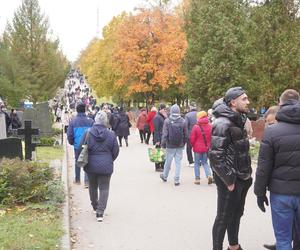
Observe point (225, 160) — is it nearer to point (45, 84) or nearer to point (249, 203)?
point (249, 203)

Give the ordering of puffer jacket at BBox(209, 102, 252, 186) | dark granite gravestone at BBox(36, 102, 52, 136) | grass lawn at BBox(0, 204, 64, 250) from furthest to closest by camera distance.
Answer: dark granite gravestone at BBox(36, 102, 52, 136), grass lawn at BBox(0, 204, 64, 250), puffer jacket at BBox(209, 102, 252, 186)

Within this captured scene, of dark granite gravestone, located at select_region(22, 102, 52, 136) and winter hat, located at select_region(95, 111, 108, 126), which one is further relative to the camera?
dark granite gravestone, located at select_region(22, 102, 52, 136)

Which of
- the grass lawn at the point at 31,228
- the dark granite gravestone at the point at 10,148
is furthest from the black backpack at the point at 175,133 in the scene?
the grass lawn at the point at 31,228

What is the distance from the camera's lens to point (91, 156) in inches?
358

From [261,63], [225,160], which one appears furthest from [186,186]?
[261,63]

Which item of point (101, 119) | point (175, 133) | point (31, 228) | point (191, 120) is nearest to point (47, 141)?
point (191, 120)

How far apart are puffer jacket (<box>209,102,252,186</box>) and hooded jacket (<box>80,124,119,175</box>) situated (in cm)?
303

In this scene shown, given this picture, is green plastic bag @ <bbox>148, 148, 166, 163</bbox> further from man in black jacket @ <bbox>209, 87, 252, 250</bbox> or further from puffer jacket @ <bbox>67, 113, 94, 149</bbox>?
man in black jacket @ <bbox>209, 87, 252, 250</bbox>

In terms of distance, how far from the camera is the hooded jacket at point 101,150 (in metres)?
9.05

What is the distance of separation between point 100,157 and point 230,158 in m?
3.24

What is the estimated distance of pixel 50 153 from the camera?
20.5 m

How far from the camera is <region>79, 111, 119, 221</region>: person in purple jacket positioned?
906 cm

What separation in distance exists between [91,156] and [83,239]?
1.55 m

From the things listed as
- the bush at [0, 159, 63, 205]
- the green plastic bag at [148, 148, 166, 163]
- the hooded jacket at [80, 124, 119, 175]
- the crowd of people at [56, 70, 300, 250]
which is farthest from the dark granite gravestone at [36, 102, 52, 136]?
the crowd of people at [56, 70, 300, 250]
